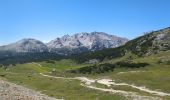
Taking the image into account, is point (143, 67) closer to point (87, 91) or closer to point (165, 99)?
point (87, 91)

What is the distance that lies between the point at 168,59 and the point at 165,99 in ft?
384

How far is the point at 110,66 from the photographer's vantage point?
182 meters

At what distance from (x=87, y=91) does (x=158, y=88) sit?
73.0 ft

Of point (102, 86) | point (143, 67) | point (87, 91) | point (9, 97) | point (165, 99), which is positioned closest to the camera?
point (9, 97)

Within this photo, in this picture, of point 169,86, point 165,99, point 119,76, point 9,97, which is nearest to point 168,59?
point 119,76

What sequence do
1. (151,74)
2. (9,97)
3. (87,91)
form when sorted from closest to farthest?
1. (9,97)
2. (87,91)
3. (151,74)

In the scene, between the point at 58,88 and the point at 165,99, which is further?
the point at 58,88

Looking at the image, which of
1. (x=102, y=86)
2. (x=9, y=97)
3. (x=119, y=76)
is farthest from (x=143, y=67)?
(x=9, y=97)

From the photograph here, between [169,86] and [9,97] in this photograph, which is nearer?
[9,97]

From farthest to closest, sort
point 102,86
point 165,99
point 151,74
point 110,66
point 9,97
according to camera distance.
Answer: point 110,66 < point 151,74 < point 102,86 < point 165,99 < point 9,97

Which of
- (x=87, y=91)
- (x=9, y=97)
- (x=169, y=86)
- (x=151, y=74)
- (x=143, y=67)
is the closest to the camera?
(x=9, y=97)

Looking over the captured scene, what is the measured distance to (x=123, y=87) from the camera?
104500mm

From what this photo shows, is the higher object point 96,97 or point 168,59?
point 168,59

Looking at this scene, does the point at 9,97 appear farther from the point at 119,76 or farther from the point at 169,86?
the point at 119,76
